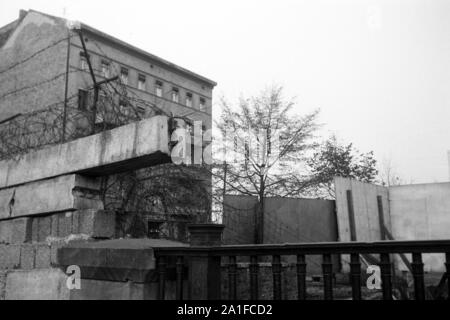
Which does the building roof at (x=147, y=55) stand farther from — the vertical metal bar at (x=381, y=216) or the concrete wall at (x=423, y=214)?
the concrete wall at (x=423, y=214)

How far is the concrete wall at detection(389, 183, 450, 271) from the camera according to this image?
1002 centimetres

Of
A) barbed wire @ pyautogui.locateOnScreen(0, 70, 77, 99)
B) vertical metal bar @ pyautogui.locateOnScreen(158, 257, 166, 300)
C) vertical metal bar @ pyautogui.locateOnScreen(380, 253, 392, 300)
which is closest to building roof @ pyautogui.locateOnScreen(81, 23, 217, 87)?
barbed wire @ pyautogui.locateOnScreen(0, 70, 77, 99)

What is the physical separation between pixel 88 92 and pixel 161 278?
3.28 metres

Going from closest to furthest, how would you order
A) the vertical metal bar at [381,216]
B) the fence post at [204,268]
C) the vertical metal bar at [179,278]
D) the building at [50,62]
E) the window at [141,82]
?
the fence post at [204,268], the vertical metal bar at [179,278], the vertical metal bar at [381,216], the building at [50,62], the window at [141,82]

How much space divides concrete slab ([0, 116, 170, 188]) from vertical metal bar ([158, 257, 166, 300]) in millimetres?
1117

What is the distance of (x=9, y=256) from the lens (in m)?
5.42

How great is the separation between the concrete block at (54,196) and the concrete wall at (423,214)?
799 centimetres

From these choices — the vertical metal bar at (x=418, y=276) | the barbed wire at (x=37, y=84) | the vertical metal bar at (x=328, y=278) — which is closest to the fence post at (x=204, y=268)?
the vertical metal bar at (x=328, y=278)

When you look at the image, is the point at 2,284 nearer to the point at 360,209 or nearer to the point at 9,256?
the point at 9,256

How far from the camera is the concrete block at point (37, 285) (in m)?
4.54

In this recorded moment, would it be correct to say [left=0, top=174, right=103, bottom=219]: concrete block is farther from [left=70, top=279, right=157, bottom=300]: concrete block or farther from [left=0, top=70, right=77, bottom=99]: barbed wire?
[left=0, top=70, right=77, bottom=99]: barbed wire

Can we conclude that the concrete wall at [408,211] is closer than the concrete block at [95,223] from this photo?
No

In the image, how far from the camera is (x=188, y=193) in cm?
663
